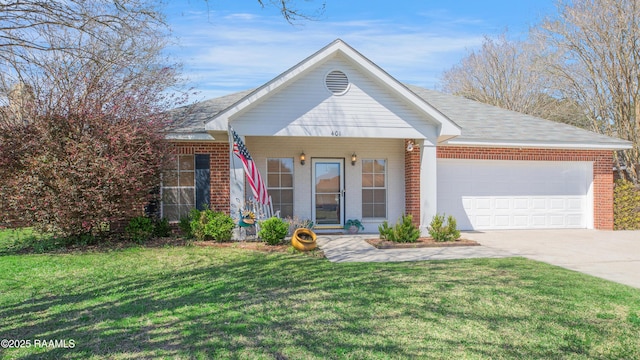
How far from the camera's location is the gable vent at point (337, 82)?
428 inches

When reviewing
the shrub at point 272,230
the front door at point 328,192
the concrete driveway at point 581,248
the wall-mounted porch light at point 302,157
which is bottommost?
the concrete driveway at point 581,248

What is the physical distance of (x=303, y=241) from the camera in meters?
8.85

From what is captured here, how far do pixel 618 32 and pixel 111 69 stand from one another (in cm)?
2072

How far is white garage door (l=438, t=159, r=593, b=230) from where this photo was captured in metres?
13.1

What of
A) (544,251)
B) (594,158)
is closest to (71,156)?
(544,251)

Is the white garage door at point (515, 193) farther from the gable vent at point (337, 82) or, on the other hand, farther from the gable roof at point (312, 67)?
the gable vent at point (337, 82)

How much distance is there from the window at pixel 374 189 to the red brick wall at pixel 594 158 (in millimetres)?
2336

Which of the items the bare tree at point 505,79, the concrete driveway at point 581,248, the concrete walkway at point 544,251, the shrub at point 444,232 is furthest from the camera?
the bare tree at point 505,79

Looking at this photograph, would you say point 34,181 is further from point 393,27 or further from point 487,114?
point 487,114

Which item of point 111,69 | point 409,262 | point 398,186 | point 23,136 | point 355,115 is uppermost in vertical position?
point 111,69

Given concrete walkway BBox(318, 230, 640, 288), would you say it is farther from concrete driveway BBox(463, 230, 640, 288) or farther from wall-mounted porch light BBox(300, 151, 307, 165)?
wall-mounted porch light BBox(300, 151, 307, 165)

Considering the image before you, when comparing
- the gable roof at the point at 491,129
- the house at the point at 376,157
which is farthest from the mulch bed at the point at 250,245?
the gable roof at the point at 491,129

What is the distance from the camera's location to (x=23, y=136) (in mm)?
8711

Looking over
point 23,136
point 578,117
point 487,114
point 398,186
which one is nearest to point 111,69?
point 23,136
